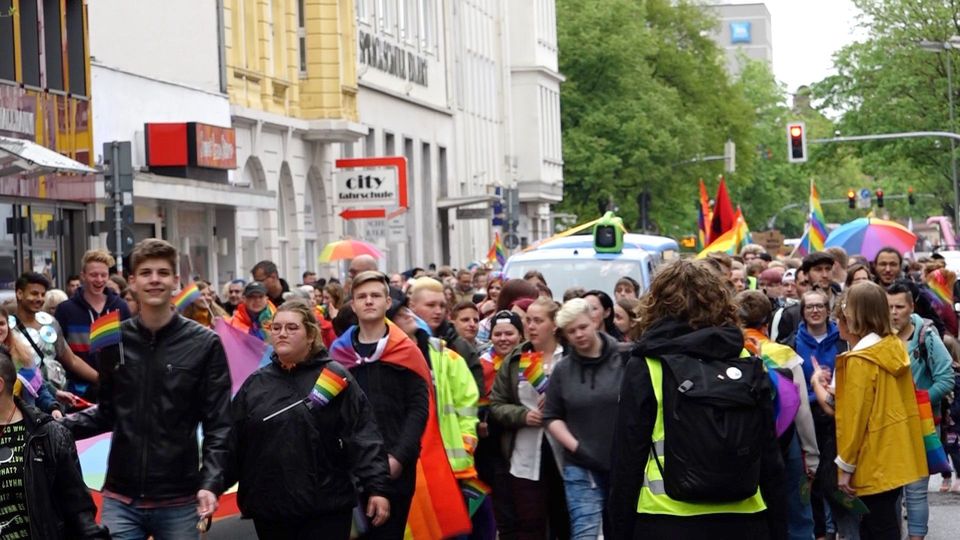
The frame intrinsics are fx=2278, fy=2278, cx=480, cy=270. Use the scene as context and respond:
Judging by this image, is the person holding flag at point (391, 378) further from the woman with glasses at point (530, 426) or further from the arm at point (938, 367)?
the arm at point (938, 367)

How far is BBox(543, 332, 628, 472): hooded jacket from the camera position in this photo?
11.6m

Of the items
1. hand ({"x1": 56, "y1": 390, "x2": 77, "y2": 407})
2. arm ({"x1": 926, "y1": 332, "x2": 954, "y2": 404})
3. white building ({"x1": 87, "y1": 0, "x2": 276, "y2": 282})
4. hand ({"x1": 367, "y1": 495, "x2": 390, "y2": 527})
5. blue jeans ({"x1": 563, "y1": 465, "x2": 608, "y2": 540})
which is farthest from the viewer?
white building ({"x1": 87, "y1": 0, "x2": 276, "y2": 282})

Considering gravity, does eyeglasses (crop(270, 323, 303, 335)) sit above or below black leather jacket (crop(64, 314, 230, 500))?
above

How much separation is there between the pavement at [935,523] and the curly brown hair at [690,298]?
142 inches

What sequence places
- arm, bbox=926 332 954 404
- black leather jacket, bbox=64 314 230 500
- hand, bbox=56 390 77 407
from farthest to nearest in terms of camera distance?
1. arm, bbox=926 332 954 404
2. hand, bbox=56 390 77 407
3. black leather jacket, bbox=64 314 230 500

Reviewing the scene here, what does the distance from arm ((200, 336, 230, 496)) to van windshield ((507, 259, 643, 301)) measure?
13929 mm

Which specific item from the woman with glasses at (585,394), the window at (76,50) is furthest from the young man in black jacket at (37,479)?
the window at (76,50)

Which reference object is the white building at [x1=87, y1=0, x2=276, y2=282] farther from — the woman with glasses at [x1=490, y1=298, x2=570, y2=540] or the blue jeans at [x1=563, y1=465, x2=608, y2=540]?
the blue jeans at [x1=563, y1=465, x2=608, y2=540]

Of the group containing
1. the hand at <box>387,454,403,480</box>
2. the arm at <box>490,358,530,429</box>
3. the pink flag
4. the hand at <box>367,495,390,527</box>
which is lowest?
the hand at <box>367,495,390,527</box>

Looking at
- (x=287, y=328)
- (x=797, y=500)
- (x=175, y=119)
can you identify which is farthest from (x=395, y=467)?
(x=175, y=119)

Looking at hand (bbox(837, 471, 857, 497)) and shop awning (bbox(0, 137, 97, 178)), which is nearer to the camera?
hand (bbox(837, 471, 857, 497))

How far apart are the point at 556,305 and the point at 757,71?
116 m

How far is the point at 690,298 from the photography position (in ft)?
25.4

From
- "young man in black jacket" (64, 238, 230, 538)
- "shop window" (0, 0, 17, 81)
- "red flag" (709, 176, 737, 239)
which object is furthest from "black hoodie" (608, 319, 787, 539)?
"red flag" (709, 176, 737, 239)
